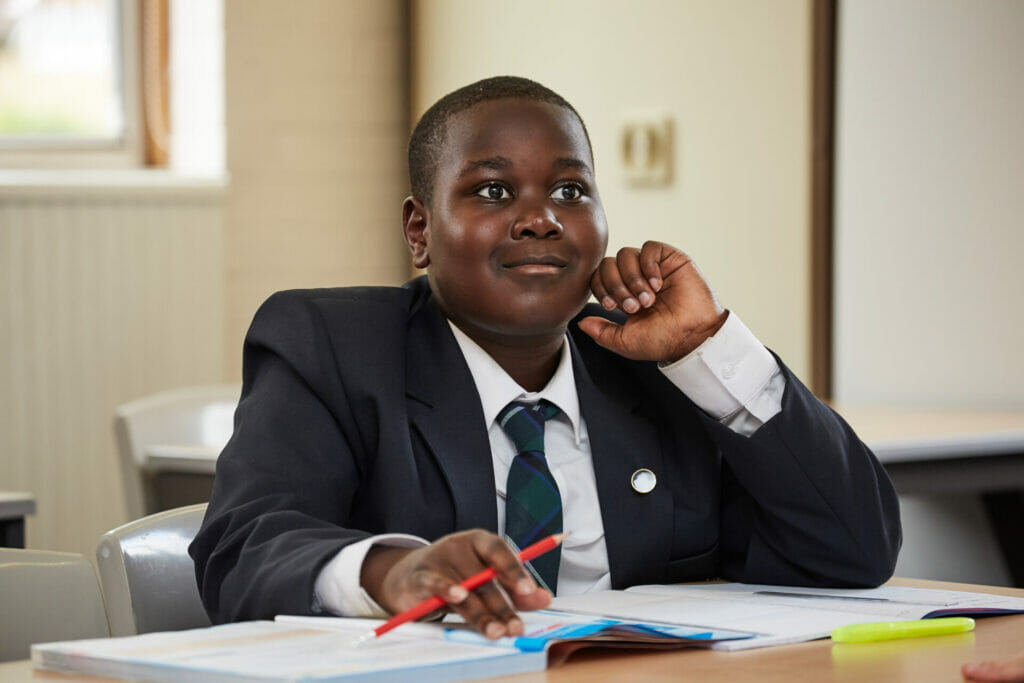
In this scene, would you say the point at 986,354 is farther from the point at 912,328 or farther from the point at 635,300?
the point at 635,300

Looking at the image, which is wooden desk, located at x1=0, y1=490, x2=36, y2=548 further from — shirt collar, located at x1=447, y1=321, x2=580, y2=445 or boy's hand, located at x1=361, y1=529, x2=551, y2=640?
boy's hand, located at x1=361, y1=529, x2=551, y2=640

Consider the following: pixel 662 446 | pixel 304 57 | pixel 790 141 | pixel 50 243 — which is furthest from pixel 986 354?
pixel 50 243

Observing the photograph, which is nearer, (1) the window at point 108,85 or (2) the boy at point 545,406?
(2) the boy at point 545,406

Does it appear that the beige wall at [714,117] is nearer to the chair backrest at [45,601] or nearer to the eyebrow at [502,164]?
the eyebrow at [502,164]

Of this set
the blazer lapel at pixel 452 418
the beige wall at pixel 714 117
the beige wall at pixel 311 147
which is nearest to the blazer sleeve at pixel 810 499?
the blazer lapel at pixel 452 418

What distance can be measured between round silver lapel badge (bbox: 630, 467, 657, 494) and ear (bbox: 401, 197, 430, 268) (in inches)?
14.0

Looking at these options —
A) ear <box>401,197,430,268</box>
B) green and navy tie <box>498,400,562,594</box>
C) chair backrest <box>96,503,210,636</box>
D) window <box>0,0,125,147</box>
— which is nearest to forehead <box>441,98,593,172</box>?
ear <box>401,197,430,268</box>

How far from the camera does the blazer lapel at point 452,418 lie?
1.51 meters

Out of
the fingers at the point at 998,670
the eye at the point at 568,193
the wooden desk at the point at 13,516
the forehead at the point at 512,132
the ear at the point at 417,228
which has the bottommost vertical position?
the wooden desk at the point at 13,516

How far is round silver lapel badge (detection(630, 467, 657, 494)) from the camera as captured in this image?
1.60 m

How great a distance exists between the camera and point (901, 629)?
119 centimetres

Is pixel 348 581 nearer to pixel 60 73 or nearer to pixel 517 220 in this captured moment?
pixel 517 220

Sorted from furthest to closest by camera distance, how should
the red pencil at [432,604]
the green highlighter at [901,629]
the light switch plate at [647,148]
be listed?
the light switch plate at [647,148]
the green highlighter at [901,629]
the red pencil at [432,604]

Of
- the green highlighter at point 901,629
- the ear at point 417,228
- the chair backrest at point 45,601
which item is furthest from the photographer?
the ear at point 417,228
